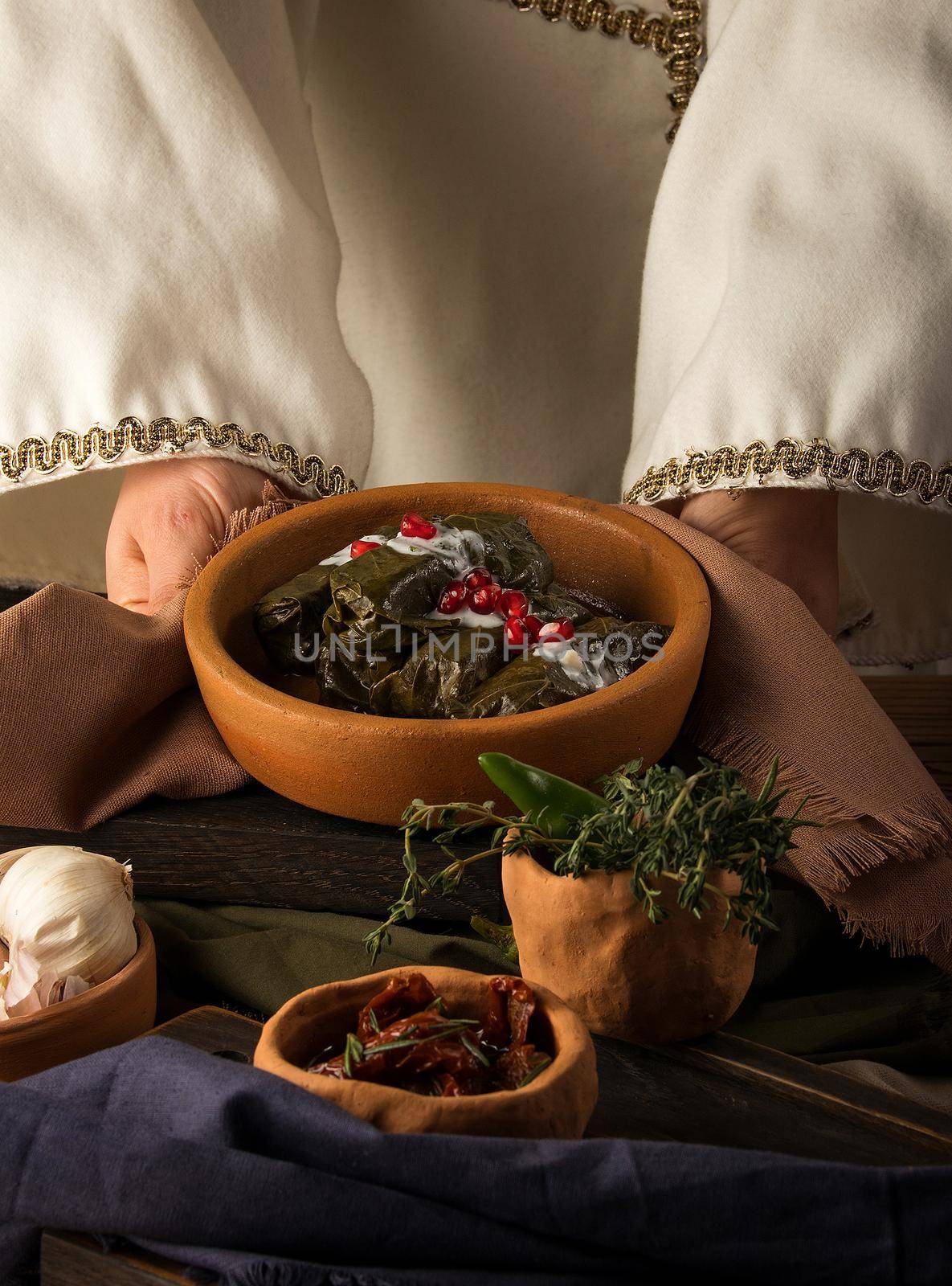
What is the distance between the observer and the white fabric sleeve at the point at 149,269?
1.06m

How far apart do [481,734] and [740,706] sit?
263 millimetres

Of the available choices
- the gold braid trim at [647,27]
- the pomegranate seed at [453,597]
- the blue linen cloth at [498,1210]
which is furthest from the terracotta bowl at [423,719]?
the gold braid trim at [647,27]

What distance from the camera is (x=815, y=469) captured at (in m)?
1.02

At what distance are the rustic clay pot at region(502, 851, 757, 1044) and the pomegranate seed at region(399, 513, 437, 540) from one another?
33 centimetres

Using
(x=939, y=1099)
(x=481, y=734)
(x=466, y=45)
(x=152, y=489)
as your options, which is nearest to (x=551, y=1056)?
(x=481, y=734)

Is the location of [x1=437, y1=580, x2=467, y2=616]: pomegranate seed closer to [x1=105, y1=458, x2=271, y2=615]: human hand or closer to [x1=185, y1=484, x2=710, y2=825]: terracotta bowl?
[x1=185, y1=484, x2=710, y2=825]: terracotta bowl

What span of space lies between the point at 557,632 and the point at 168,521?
1.32ft

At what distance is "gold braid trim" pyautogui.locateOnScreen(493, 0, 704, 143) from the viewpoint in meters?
1.45

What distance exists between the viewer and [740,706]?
895mm

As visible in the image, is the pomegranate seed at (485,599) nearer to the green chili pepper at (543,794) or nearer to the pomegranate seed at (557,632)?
the pomegranate seed at (557,632)

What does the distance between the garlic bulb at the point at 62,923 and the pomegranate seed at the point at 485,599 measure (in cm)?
33

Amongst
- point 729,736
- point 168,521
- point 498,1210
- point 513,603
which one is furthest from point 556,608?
point 498,1210

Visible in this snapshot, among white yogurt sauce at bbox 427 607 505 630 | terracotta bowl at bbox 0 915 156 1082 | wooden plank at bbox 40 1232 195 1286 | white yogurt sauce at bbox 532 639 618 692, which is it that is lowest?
terracotta bowl at bbox 0 915 156 1082

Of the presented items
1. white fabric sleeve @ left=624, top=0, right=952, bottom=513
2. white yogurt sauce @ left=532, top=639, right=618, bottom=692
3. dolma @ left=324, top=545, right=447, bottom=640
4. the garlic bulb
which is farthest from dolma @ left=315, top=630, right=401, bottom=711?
white fabric sleeve @ left=624, top=0, right=952, bottom=513
